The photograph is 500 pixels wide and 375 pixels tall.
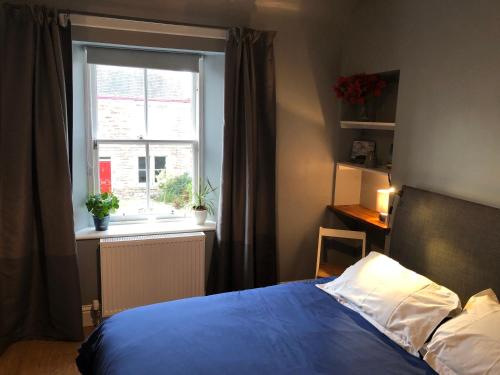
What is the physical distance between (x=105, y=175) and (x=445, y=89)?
247 centimetres

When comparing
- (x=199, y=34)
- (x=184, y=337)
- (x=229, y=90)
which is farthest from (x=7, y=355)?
(x=199, y=34)

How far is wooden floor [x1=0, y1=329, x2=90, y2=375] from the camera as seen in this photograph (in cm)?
247

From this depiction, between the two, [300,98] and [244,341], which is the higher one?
[300,98]

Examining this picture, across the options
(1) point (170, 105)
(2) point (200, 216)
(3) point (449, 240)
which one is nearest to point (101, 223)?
(2) point (200, 216)

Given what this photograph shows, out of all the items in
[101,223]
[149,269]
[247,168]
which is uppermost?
[247,168]

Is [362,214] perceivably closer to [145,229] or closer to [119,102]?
[145,229]

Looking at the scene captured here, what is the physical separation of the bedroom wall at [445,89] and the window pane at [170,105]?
1.47 metres

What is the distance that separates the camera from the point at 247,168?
9.85ft

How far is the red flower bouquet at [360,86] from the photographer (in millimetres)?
2959

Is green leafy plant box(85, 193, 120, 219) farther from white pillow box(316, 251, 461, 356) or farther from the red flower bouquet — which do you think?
the red flower bouquet

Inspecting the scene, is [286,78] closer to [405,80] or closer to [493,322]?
[405,80]

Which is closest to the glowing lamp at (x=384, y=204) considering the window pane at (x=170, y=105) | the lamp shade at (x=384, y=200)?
the lamp shade at (x=384, y=200)

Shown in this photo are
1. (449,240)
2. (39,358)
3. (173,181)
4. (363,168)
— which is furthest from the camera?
(173,181)

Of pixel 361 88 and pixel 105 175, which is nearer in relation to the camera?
pixel 361 88
